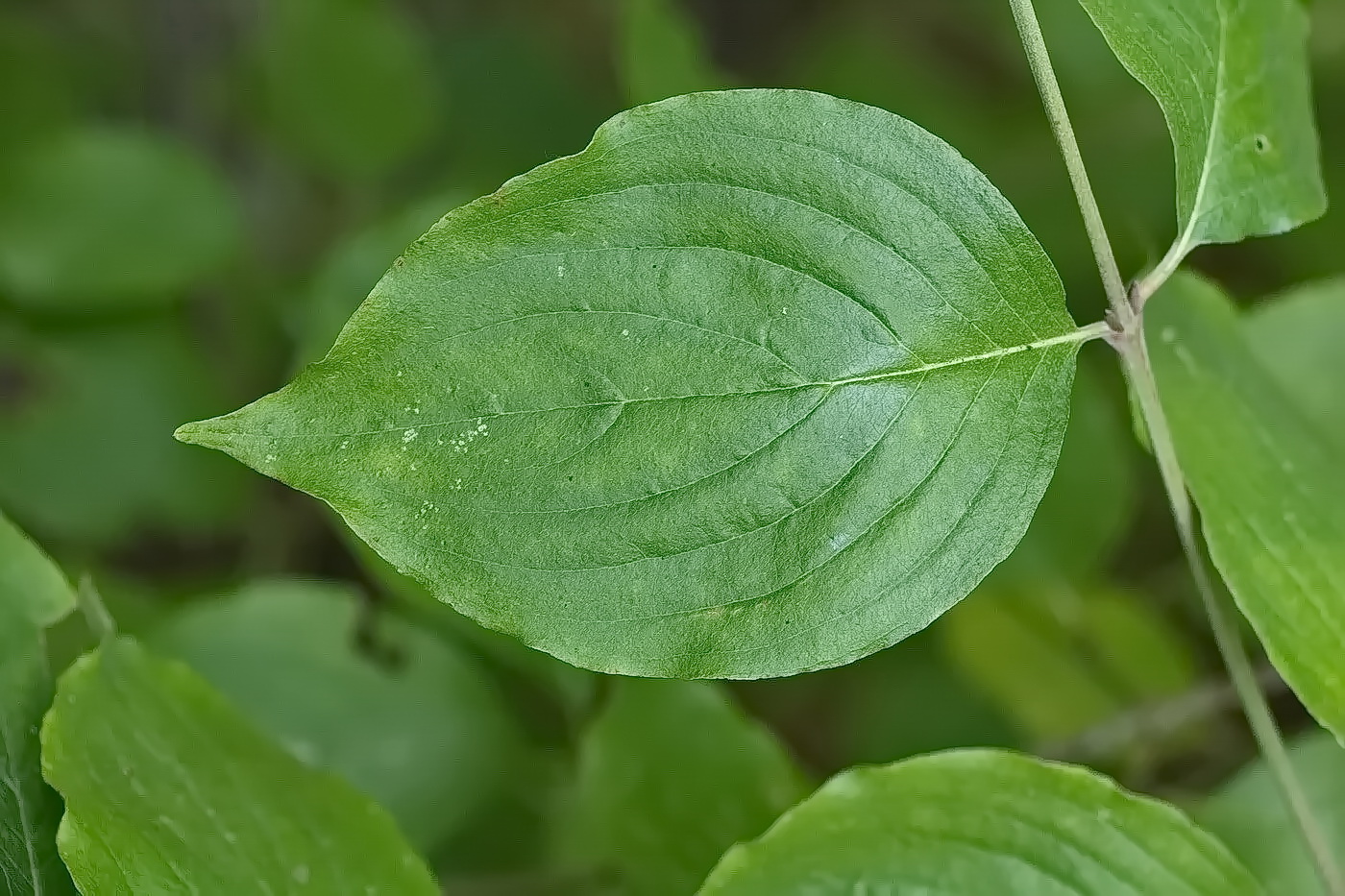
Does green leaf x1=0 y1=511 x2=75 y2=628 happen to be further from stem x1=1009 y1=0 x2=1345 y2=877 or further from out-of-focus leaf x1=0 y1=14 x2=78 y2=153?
out-of-focus leaf x1=0 y1=14 x2=78 y2=153

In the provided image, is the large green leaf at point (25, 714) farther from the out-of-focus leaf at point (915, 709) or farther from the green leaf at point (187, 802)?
the out-of-focus leaf at point (915, 709)

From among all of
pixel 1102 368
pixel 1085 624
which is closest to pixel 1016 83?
pixel 1102 368

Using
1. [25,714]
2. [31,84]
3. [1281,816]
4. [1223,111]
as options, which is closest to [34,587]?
[25,714]

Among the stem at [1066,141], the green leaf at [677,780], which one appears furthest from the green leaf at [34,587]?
the stem at [1066,141]

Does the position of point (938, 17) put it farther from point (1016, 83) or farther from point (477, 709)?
point (477, 709)

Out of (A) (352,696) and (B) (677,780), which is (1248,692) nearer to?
(B) (677,780)

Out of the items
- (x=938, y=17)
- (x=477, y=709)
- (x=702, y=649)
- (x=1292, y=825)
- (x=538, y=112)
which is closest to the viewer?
(x=702, y=649)
